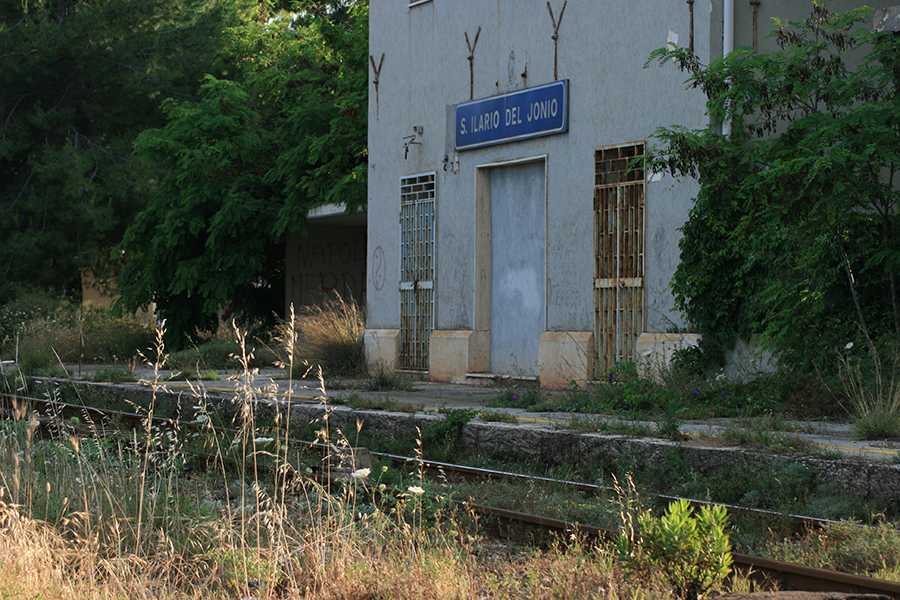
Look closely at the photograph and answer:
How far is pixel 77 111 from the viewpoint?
40625 millimetres

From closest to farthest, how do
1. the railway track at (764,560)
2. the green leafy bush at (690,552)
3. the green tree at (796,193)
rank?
the green leafy bush at (690,552) < the railway track at (764,560) < the green tree at (796,193)

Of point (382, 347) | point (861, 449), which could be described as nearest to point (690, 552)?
point (861, 449)

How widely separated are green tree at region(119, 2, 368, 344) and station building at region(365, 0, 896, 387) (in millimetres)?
2741

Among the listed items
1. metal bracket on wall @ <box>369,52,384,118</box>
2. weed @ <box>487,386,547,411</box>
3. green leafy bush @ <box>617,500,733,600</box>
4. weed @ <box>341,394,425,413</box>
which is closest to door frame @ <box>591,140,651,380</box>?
weed @ <box>487,386,547,411</box>

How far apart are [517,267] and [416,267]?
2487mm

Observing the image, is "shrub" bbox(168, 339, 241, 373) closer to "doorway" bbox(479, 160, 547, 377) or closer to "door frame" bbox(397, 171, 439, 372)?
"door frame" bbox(397, 171, 439, 372)

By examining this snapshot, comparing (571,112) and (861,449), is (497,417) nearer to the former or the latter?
(861,449)

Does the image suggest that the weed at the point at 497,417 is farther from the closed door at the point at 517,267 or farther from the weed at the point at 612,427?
the closed door at the point at 517,267

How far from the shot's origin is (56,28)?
125 ft

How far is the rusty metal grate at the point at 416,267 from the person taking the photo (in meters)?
21.0

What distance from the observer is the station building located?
54.2ft

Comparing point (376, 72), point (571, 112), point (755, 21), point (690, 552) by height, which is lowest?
point (690, 552)

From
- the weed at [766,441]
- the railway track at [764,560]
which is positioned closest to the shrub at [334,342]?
the railway track at [764,560]

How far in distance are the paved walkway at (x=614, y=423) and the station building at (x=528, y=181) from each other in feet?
4.99
